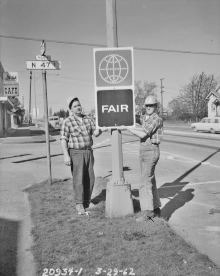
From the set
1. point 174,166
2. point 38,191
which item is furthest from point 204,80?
point 38,191

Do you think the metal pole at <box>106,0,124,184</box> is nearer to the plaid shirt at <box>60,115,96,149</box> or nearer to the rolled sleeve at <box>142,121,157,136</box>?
the plaid shirt at <box>60,115,96,149</box>

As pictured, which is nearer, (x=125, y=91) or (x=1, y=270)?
(x=1, y=270)

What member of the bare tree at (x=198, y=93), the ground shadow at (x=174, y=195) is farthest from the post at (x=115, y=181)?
the bare tree at (x=198, y=93)

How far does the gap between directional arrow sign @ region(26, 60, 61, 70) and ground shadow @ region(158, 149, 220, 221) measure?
11.2 ft

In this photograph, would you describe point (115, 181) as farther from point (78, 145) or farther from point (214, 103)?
point (214, 103)

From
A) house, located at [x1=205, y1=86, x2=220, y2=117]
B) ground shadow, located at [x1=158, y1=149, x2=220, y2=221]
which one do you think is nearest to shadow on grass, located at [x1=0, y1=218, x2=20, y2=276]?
ground shadow, located at [x1=158, y1=149, x2=220, y2=221]

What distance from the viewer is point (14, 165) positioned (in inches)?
451

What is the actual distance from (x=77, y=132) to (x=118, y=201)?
1202mm

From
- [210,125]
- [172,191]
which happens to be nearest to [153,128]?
[172,191]

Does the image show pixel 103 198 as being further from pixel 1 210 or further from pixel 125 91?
pixel 125 91

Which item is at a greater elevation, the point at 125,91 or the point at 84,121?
the point at 125,91

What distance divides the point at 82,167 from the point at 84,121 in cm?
71

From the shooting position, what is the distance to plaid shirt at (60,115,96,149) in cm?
513

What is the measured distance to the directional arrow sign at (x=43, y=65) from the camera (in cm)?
688
